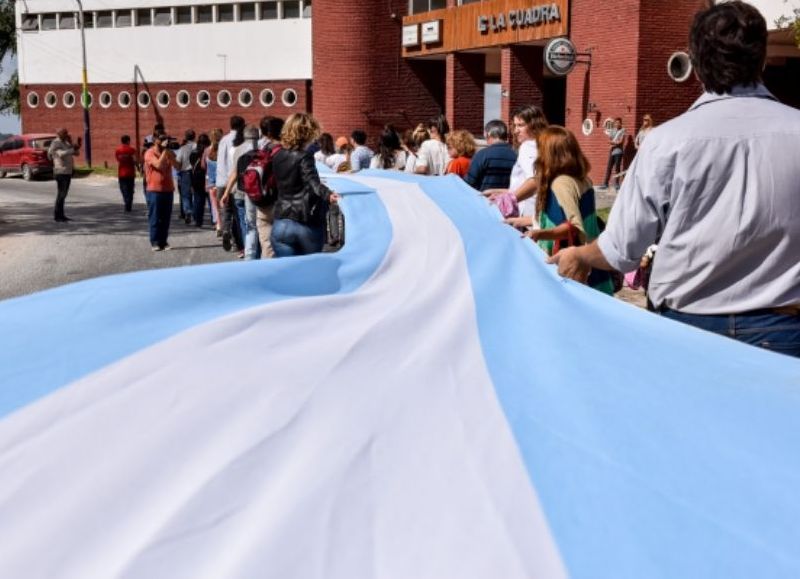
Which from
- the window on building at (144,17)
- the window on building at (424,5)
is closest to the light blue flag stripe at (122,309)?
the window on building at (424,5)

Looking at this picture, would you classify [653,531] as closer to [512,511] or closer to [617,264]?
[512,511]

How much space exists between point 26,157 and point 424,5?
16982mm

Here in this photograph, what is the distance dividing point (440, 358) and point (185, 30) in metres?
50.4

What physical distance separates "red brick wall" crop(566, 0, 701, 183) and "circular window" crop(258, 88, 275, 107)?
2267 cm

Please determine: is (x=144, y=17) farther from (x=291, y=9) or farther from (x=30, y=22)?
(x=291, y=9)

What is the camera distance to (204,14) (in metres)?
50.9

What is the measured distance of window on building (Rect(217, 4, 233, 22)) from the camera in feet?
164

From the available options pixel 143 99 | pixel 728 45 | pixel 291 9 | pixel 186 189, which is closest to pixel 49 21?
pixel 143 99

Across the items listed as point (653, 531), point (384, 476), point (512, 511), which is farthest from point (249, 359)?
point (653, 531)

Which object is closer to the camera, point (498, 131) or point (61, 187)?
point (498, 131)

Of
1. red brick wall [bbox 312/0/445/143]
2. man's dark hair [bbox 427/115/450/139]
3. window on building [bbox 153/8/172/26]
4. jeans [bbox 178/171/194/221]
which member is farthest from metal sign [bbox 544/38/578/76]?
window on building [bbox 153/8/172/26]

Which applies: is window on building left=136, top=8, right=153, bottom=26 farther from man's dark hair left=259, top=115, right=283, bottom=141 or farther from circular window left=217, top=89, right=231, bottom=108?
man's dark hair left=259, top=115, right=283, bottom=141

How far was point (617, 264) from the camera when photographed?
3539mm

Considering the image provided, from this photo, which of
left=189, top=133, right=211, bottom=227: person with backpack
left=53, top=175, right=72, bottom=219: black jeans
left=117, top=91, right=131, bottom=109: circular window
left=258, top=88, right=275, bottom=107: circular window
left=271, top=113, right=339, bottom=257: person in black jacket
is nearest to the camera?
left=271, top=113, right=339, bottom=257: person in black jacket
